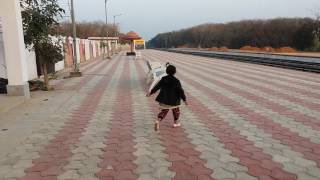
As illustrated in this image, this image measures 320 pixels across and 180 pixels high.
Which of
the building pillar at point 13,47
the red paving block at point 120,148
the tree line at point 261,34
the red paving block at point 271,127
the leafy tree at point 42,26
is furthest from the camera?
the tree line at point 261,34

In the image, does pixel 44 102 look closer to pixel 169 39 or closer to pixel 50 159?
pixel 50 159

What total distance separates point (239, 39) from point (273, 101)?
3648 inches

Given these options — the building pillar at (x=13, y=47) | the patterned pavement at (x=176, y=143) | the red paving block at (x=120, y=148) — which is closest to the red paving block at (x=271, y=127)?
the patterned pavement at (x=176, y=143)

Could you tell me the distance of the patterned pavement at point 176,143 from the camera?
4.98 metres

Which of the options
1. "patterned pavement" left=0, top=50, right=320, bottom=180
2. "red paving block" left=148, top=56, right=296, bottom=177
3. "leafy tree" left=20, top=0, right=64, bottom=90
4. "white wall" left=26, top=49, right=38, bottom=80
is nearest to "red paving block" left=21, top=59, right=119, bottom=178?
"patterned pavement" left=0, top=50, right=320, bottom=180

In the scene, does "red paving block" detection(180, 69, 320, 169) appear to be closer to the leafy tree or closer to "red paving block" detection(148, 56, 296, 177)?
"red paving block" detection(148, 56, 296, 177)

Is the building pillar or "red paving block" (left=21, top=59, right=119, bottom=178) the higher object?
the building pillar

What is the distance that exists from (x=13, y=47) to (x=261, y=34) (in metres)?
85.2

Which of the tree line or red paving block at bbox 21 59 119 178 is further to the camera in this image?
the tree line

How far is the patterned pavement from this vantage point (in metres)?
4.98

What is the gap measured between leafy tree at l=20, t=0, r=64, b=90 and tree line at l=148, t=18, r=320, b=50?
5225 cm

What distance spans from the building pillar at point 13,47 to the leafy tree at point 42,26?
1.73 metres

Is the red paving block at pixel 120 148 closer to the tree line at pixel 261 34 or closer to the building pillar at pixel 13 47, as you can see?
the building pillar at pixel 13 47

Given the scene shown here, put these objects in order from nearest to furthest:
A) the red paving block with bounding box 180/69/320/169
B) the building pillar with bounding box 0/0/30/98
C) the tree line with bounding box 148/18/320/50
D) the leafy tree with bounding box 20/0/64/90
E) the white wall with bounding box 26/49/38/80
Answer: the red paving block with bounding box 180/69/320/169
the building pillar with bounding box 0/0/30/98
the leafy tree with bounding box 20/0/64/90
the white wall with bounding box 26/49/38/80
the tree line with bounding box 148/18/320/50
